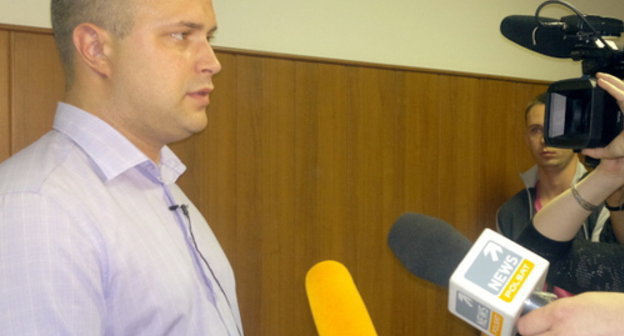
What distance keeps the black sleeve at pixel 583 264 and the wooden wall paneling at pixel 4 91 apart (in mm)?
1819

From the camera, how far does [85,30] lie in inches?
48.6

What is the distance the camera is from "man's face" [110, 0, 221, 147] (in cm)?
124

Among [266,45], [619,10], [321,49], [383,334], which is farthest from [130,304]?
[619,10]

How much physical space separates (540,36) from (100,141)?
2.90 feet

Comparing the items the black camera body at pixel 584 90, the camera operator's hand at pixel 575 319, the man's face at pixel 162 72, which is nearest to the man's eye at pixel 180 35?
the man's face at pixel 162 72

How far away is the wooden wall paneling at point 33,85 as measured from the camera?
207 cm

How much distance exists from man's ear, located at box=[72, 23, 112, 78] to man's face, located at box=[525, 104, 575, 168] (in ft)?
6.73

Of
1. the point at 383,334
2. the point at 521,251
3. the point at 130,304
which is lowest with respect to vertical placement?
the point at 383,334

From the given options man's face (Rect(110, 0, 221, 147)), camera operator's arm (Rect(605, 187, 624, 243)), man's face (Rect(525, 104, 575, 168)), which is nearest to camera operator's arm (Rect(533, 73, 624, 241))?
camera operator's arm (Rect(605, 187, 624, 243))

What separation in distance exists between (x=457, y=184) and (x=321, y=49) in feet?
3.90

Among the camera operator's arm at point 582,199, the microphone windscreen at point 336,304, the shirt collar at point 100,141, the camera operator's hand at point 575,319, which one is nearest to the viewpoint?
the camera operator's hand at point 575,319

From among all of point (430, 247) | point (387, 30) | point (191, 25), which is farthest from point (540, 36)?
point (387, 30)

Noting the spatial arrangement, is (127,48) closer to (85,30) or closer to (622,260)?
(85,30)

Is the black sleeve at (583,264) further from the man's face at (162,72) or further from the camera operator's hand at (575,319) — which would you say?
the man's face at (162,72)
